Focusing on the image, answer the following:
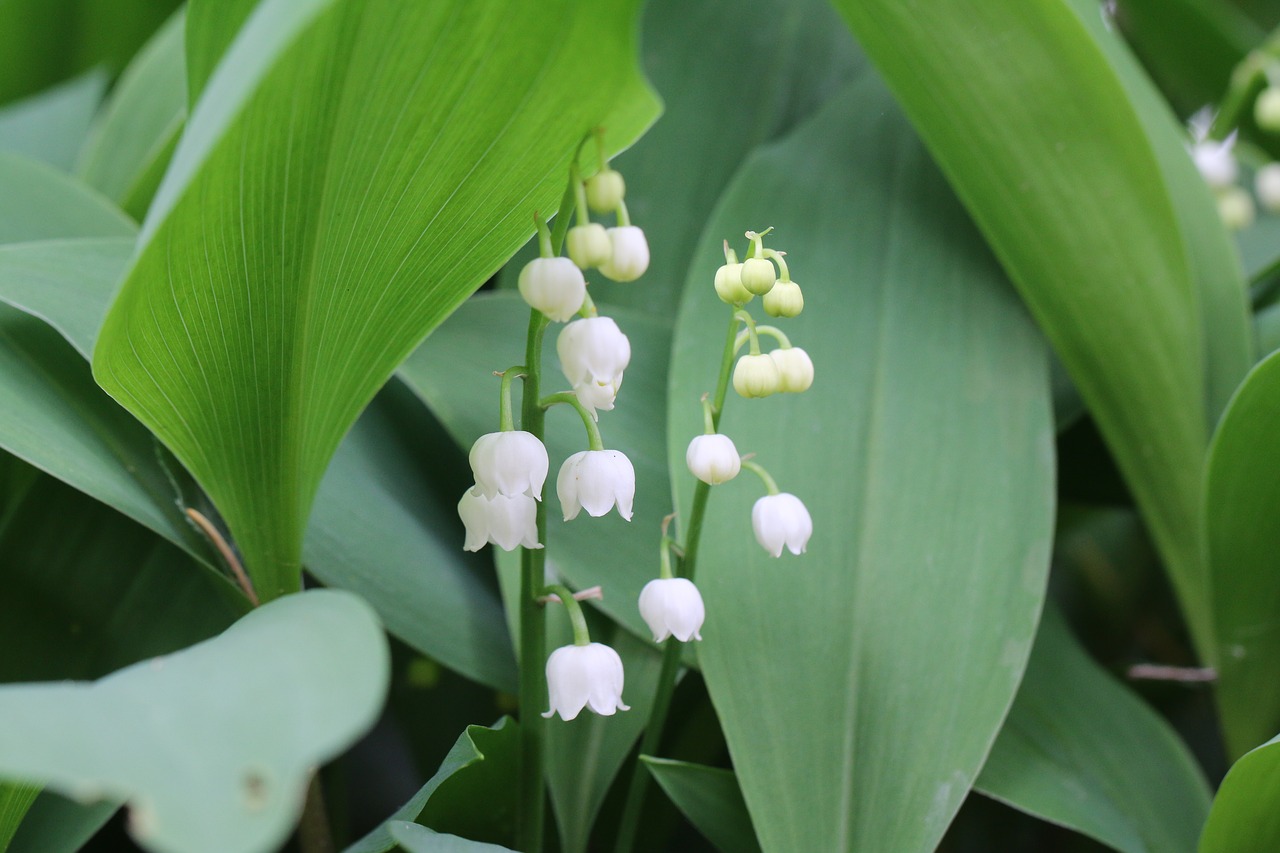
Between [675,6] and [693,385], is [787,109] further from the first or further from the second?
[693,385]

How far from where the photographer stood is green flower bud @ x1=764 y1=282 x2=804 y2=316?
444mm

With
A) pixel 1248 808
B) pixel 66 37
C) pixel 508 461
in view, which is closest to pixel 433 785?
pixel 508 461

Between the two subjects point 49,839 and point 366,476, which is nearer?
point 49,839

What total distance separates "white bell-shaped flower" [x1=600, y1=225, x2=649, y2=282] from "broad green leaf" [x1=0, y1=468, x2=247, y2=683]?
1.13ft

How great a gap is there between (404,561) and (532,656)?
6.3 inches

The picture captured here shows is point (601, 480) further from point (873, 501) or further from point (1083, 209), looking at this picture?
point (1083, 209)

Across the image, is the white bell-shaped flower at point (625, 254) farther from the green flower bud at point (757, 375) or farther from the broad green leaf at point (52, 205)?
the broad green leaf at point (52, 205)

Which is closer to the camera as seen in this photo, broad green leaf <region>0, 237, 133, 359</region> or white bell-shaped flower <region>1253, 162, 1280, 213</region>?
broad green leaf <region>0, 237, 133, 359</region>

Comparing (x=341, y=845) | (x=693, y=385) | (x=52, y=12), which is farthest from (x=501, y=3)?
(x=52, y=12)

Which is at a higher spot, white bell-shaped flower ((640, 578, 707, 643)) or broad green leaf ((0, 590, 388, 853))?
broad green leaf ((0, 590, 388, 853))

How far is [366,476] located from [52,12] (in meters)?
0.90

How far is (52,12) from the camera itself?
115 cm

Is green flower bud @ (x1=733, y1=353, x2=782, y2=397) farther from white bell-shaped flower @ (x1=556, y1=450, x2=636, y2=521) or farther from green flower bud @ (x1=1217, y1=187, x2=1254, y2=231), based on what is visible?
green flower bud @ (x1=1217, y1=187, x2=1254, y2=231)

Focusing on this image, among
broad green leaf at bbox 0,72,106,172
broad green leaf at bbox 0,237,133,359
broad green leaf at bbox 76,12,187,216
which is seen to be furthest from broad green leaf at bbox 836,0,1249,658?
broad green leaf at bbox 0,72,106,172
